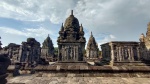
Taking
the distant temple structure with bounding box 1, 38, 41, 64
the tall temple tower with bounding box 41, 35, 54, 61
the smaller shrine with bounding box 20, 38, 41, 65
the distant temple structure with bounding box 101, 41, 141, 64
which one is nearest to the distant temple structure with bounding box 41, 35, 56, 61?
the tall temple tower with bounding box 41, 35, 54, 61

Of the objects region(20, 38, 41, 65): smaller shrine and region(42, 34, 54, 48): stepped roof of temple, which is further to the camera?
region(42, 34, 54, 48): stepped roof of temple

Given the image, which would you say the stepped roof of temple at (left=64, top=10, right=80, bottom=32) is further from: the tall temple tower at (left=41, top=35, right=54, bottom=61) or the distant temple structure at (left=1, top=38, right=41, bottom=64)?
the tall temple tower at (left=41, top=35, right=54, bottom=61)

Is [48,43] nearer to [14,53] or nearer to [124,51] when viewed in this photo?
[14,53]

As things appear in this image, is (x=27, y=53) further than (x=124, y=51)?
Yes

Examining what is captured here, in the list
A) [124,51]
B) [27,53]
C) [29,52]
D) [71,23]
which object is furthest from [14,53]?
[124,51]

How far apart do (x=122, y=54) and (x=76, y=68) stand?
9.22 meters

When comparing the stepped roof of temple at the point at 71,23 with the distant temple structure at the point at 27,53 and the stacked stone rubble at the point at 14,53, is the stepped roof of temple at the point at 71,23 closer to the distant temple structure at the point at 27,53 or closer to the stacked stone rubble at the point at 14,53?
the distant temple structure at the point at 27,53

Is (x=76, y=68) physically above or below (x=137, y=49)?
below

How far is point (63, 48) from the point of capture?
48.0ft

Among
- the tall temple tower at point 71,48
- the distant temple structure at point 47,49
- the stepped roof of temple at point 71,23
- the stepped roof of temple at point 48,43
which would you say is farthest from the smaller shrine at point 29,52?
the stepped roof of temple at point 48,43

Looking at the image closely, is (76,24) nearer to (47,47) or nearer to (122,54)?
(122,54)

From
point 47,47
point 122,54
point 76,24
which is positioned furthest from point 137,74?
point 47,47

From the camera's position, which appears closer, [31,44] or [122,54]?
[122,54]

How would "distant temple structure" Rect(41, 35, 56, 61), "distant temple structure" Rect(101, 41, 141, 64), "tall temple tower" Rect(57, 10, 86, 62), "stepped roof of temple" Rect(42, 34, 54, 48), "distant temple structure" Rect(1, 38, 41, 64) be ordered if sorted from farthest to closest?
"stepped roof of temple" Rect(42, 34, 54, 48)
"distant temple structure" Rect(41, 35, 56, 61)
"distant temple structure" Rect(1, 38, 41, 64)
"tall temple tower" Rect(57, 10, 86, 62)
"distant temple structure" Rect(101, 41, 141, 64)
